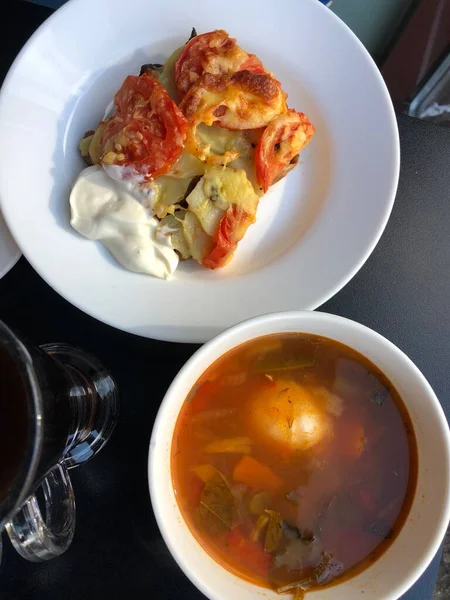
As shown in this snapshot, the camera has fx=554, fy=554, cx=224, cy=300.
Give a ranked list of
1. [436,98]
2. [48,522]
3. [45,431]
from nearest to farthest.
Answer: [45,431] < [48,522] < [436,98]

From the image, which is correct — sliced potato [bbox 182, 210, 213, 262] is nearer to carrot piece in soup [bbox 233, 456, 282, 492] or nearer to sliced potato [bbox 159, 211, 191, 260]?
sliced potato [bbox 159, 211, 191, 260]

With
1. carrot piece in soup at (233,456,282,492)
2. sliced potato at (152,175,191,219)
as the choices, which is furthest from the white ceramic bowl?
sliced potato at (152,175,191,219)

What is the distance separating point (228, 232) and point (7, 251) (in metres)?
0.59

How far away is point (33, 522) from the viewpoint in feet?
4.30

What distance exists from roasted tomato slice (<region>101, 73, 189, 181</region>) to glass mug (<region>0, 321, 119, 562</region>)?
1.73 ft

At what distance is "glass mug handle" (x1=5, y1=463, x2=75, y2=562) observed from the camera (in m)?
1.30

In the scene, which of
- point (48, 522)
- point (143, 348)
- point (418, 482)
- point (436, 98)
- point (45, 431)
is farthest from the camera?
point (436, 98)

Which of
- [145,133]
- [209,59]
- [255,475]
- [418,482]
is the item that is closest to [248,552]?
[255,475]

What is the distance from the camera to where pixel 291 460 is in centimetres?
123

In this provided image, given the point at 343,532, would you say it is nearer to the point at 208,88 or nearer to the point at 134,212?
the point at 134,212

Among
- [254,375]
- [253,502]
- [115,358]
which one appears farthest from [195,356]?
[115,358]

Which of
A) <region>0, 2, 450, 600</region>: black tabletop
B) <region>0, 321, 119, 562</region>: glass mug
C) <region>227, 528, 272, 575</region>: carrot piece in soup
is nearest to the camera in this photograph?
<region>0, 321, 119, 562</region>: glass mug

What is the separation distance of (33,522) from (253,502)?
527 mm

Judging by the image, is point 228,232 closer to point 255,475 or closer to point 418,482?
point 255,475
